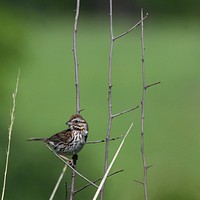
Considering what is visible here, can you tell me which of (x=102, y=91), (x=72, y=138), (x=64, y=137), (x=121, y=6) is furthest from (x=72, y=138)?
(x=121, y=6)

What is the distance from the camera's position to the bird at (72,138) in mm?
7070

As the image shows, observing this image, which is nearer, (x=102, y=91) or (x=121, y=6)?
(x=102, y=91)

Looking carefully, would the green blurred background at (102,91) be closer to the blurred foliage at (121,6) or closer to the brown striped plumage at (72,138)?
the blurred foliage at (121,6)

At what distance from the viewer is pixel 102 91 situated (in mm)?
31078

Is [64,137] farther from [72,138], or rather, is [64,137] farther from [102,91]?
[102,91]

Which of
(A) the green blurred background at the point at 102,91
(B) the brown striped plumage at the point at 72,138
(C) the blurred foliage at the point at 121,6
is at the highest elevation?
(C) the blurred foliage at the point at 121,6

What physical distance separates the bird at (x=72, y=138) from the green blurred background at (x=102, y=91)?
642cm

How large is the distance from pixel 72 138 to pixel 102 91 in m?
23.5

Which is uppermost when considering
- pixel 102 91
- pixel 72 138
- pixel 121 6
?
pixel 121 6

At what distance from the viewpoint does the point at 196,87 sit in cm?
3041

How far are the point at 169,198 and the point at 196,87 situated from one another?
1601 centimetres

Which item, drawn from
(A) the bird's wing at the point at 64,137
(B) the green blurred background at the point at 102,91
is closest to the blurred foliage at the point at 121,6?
(B) the green blurred background at the point at 102,91

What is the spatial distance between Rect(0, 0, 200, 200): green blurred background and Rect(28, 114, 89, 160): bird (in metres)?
6.42

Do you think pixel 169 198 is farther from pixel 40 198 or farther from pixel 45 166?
pixel 45 166
